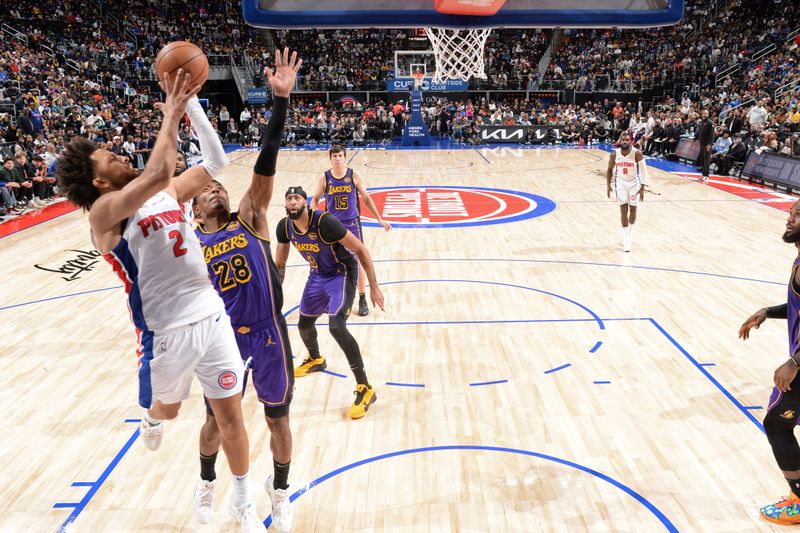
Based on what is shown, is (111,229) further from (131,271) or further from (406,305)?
(406,305)

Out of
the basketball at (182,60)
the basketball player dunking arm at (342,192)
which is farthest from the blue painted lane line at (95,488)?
the basketball player dunking arm at (342,192)

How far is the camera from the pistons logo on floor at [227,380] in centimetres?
303

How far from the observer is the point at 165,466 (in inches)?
164

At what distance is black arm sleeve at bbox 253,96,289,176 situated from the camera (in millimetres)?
3111

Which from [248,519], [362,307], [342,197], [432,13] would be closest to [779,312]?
[248,519]

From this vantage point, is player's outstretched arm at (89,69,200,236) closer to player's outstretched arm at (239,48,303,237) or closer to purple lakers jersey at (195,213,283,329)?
player's outstretched arm at (239,48,303,237)

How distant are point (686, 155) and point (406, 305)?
15.3m

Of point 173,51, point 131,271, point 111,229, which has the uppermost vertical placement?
point 173,51

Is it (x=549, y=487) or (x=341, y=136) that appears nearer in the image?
(x=549, y=487)

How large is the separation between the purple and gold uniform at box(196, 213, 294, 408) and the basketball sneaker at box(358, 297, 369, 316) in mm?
3472

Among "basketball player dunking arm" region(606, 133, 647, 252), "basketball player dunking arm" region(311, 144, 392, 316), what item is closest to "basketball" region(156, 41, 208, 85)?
"basketball player dunking arm" region(311, 144, 392, 316)

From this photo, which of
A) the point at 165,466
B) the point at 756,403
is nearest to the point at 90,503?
the point at 165,466

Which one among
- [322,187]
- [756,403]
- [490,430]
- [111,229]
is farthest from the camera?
[322,187]

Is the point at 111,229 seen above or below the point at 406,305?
above
